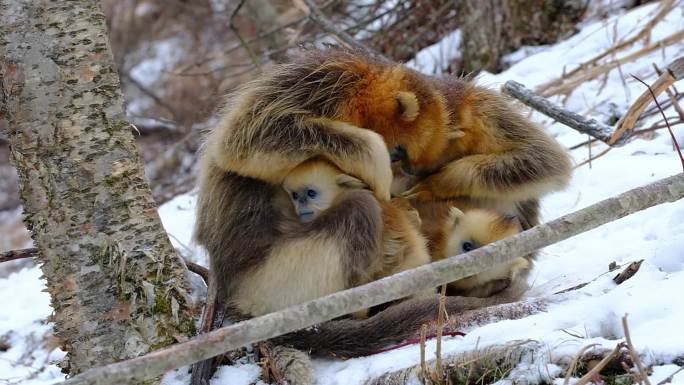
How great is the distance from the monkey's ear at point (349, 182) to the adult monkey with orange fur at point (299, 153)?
0.04 meters

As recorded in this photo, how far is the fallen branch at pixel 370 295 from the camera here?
2279 millimetres

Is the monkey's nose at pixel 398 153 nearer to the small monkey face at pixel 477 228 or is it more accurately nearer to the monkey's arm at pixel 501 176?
the monkey's arm at pixel 501 176

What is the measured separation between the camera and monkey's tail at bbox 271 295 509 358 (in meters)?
3.30

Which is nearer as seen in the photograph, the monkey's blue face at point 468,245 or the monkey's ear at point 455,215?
the monkey's blue face at point 468,245

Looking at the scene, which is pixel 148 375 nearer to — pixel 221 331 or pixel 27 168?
pixel 221 331

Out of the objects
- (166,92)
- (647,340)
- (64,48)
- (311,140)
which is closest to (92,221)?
(64,48)

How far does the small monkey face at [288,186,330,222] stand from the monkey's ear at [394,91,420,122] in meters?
0.47

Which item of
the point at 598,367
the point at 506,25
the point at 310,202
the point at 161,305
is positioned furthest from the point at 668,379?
the point at 506,25

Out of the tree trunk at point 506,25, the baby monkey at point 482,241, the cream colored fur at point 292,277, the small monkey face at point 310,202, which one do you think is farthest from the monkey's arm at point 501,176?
the tree trunk at point 506,25

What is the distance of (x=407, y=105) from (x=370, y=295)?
1.31m

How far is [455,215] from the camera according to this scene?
150 inches

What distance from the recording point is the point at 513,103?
422cm

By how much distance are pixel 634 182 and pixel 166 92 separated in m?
Answer: 7.05

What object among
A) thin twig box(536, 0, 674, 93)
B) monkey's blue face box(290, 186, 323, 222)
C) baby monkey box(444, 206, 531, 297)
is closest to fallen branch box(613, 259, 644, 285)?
baby monkey box(444, 206, 531, 297)
